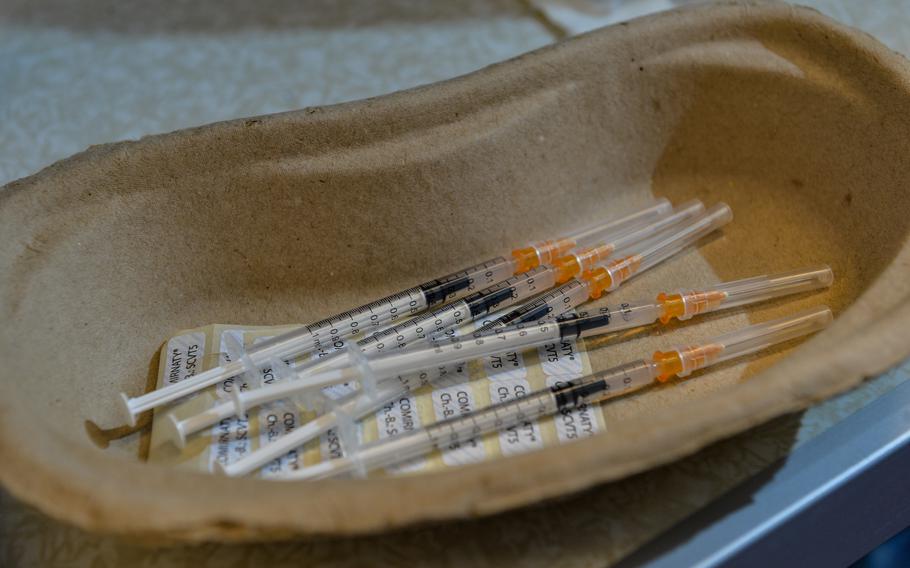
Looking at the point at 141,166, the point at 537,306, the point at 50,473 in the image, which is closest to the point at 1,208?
the point at 141,166

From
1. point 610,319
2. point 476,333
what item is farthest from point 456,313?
point 610,319

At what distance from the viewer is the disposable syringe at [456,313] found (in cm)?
65

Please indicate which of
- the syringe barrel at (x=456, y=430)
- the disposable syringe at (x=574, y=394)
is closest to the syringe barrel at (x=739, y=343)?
the disposable syringe at (x=574, y=394)

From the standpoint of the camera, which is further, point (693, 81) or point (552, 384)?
point (693, 81)

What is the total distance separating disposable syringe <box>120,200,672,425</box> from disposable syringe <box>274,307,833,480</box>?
0.11m

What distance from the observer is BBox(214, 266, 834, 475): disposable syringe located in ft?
2.10

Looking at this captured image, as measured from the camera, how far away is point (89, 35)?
1208 mm

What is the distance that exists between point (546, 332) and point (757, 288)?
0.69ft

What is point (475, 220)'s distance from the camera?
0.81 m

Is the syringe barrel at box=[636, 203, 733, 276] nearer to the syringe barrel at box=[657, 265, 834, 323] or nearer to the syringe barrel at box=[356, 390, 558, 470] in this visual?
the syringe barrel at box=[657, 265, 834, 323]

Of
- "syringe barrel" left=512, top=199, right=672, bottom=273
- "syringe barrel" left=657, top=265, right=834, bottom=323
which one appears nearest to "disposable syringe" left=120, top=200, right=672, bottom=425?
"syringe barrel" left=512, top=199, right=672, bottom=273

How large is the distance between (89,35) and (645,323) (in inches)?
35.5

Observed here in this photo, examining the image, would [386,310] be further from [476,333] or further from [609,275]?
[609,275]

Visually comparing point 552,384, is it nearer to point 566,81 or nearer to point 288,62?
point 566,81
